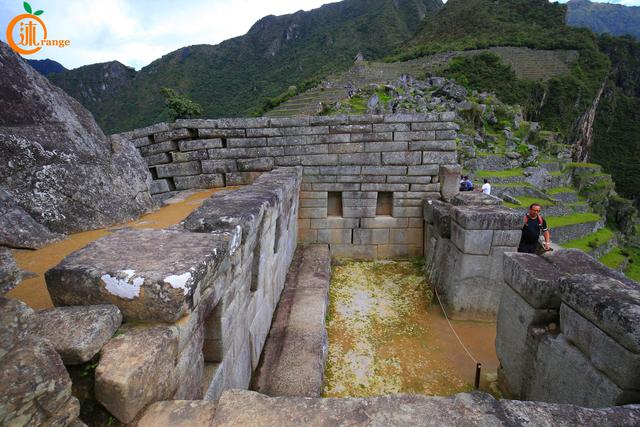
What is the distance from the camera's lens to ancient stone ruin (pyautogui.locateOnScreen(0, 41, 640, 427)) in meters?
1.37

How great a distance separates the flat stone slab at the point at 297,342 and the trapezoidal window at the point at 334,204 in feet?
5.94

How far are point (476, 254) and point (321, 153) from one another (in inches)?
130

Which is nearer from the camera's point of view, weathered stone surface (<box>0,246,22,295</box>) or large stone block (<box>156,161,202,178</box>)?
weathered stone surface (<box>0,246,22,295</box>)

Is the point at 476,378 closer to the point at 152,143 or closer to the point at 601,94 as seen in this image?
the point at 152,143

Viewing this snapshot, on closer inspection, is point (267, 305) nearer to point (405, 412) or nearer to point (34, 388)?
point (405, 412)

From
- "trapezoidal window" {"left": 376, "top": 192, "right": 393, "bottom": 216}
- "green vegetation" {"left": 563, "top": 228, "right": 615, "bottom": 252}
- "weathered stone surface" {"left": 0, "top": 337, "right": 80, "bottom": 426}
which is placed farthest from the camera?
"green vegetation" {"left": 563, "top": 228, "right": 615, "bottom": 252}

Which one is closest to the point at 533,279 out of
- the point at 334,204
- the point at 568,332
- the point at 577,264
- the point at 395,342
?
the point at 568,332

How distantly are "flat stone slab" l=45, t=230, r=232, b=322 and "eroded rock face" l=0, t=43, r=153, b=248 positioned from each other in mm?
1430

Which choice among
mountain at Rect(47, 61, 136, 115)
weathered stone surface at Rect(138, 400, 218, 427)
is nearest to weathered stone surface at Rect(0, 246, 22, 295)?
weathered stone surface at Rect(138, 400, 218, 427)

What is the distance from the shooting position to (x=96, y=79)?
81.6 meters

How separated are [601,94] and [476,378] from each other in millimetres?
75133

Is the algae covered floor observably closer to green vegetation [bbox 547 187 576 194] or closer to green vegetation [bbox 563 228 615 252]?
green vegetation [bbox 563 228 615 252]

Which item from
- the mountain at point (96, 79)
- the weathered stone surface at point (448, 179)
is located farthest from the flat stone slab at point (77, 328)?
the mountain at point (96, 79)

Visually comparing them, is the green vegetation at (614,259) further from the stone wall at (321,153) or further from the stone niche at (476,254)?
the stone niche at (476,254)
